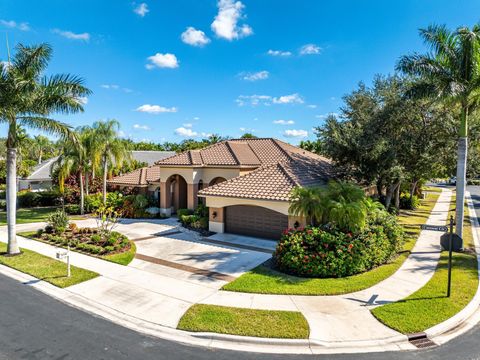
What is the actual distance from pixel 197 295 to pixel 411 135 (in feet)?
57.4

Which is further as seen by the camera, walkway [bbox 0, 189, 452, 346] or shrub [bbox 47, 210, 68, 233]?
shrub [bbox 47, 210, 68, 233]

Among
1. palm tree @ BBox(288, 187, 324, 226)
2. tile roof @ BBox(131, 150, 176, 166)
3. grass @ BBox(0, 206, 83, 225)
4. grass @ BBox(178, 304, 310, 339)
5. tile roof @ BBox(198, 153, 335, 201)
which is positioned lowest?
grass @ BBox(178, 304, 310, 339)

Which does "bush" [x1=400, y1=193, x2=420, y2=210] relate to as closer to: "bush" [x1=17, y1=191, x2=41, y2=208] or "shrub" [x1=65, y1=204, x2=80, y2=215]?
"shrub" [x1=65, y1=204, x2=80, y2=215]

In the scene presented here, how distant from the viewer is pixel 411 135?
1997 centimetres

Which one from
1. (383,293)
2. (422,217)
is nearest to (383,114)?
(422,217)

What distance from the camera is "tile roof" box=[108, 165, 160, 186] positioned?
90.7 feet

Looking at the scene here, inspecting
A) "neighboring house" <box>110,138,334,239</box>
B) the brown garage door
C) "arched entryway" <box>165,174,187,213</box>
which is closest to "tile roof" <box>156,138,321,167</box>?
"neighboring house" <box>110,138,334,239</box>

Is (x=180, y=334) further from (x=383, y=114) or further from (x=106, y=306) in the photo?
(x=383, y=114)

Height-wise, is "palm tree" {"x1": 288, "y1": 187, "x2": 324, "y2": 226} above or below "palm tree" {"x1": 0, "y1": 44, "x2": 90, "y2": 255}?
below

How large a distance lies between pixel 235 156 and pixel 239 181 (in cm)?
511

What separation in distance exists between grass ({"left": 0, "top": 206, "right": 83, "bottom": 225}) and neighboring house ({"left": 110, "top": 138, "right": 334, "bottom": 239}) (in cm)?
638

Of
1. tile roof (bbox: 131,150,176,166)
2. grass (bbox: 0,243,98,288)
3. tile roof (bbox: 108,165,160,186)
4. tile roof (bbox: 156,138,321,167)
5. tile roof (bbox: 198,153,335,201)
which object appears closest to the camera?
grass (bbox: 0,243,98,288)

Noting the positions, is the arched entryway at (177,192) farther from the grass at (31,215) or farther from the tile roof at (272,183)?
the grass at (31,215)

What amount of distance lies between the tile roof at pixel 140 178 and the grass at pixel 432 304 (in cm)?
2218
